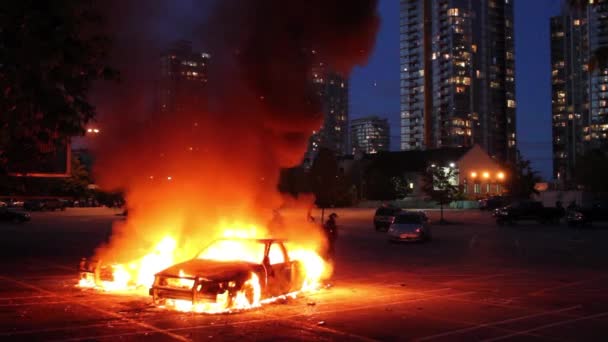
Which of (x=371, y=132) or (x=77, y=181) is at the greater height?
(x=371, y=132)

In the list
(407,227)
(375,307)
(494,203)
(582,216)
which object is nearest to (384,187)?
(494,203)

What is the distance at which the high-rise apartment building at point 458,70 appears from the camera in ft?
486

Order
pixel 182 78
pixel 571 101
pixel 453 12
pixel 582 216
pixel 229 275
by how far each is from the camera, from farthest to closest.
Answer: pixel 571 101 < pixel 453 12 < pixel 582 216 < pixel 182 78 < pixel 229 275

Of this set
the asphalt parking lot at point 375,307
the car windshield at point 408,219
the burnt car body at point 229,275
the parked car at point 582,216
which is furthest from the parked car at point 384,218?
the burnt car body at point 229,275

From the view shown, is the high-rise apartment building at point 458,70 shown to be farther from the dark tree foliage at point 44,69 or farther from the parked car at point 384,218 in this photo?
the dark tree foliage at point 44,69

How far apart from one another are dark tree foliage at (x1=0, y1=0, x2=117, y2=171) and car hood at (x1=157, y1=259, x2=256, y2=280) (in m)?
3.14

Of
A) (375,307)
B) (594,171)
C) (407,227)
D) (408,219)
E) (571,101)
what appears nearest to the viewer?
(375,307)

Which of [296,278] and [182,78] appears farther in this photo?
[182,78]

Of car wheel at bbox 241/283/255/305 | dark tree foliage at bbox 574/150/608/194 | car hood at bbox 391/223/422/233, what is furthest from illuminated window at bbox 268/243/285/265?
dark tree foliage at bbox 574/150/608/194

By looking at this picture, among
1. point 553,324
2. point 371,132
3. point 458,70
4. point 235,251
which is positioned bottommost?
point 553,324

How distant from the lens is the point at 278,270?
477 inches

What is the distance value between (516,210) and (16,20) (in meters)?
40.7

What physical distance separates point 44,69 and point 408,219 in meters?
22.4

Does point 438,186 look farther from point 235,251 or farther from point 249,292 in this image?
point 249,292
